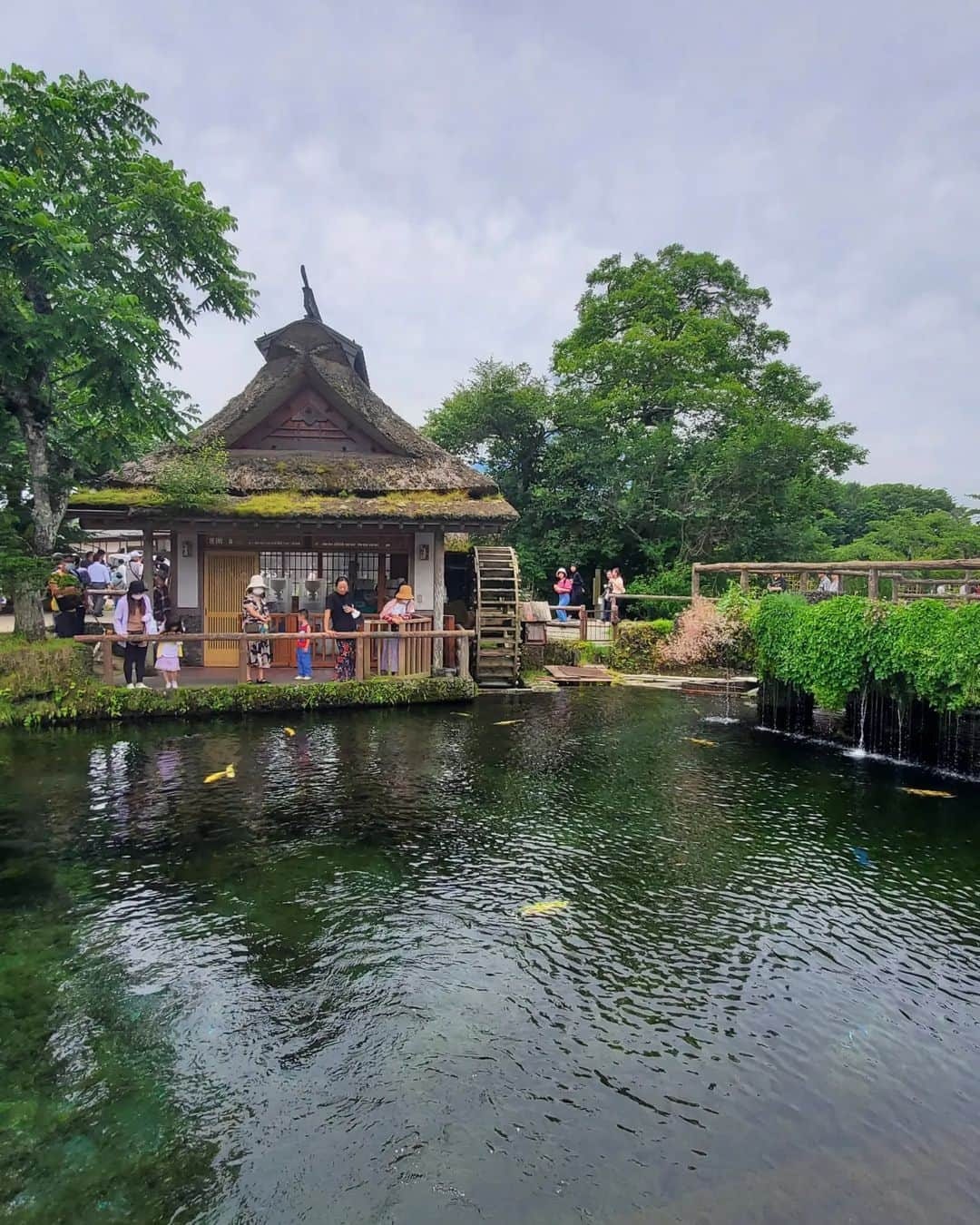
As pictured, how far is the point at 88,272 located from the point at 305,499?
4992 mm

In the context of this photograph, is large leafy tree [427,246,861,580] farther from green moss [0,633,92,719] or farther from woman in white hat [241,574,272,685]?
green moss [0,633,92,719]

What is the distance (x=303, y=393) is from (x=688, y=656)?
9766 millimetres

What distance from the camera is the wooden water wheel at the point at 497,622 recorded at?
1509 cm

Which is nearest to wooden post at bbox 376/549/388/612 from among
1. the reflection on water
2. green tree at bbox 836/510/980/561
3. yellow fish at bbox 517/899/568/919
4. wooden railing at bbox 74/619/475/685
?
wooden railing at bbox 74/619/475/685

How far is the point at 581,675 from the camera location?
50.6ft

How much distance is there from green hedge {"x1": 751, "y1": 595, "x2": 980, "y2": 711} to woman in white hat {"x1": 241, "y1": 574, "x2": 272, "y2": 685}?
26.6 ft

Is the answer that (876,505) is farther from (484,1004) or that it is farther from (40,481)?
(484,1004)

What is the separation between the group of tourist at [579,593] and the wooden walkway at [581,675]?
175 centimetres

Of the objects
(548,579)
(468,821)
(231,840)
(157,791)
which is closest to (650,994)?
(468,821)

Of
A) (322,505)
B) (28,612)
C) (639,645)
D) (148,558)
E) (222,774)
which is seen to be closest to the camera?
(222,774)

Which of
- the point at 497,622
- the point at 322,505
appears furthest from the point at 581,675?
the point at 322,505

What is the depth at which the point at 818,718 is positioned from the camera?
1209cm

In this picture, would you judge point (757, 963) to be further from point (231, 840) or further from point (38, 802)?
point (38, 802)

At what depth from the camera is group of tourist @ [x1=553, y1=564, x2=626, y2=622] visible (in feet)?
60.5
